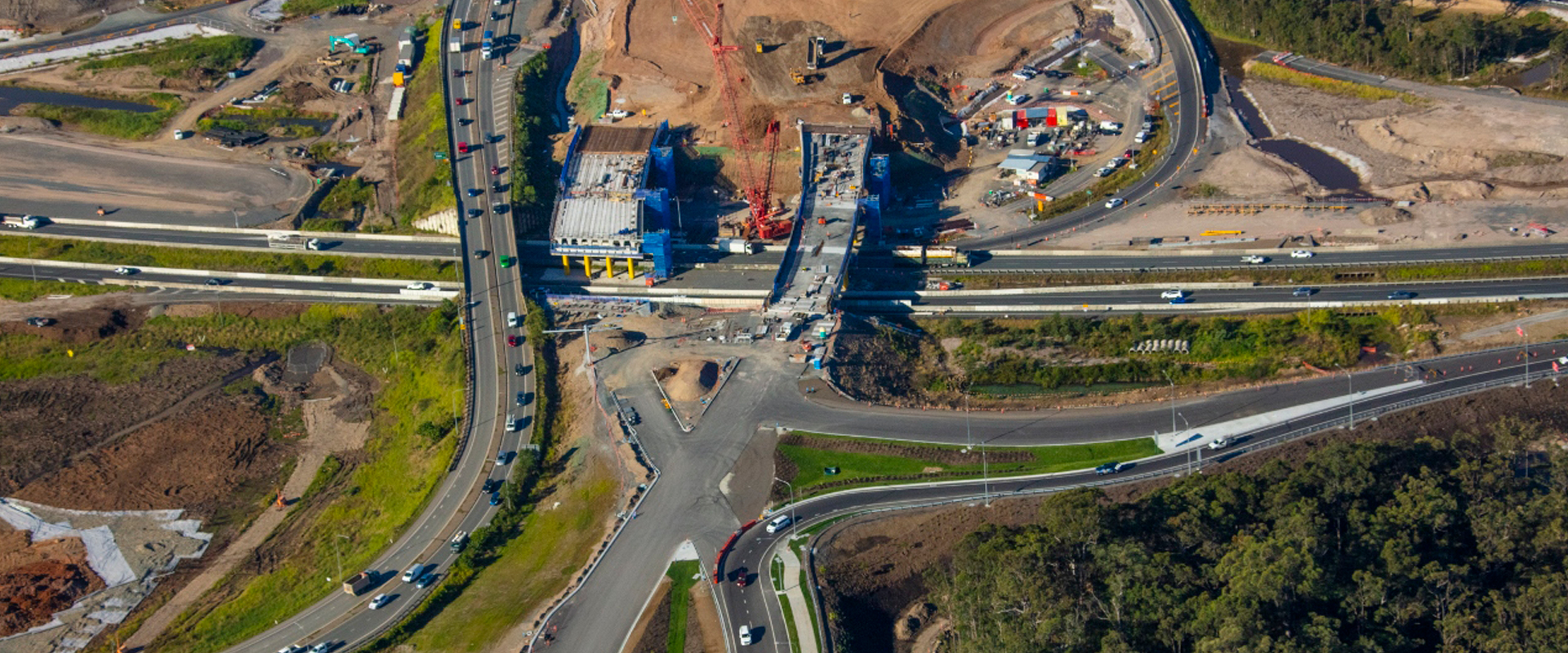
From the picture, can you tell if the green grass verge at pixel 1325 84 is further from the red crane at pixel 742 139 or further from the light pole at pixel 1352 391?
the red crane at pixel 742 139

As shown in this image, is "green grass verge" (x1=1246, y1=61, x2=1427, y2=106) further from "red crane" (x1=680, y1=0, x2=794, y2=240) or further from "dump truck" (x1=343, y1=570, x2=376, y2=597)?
"dump truck" (x1=343, y1=570, x2=376, y2=597)

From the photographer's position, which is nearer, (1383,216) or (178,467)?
(178,467)

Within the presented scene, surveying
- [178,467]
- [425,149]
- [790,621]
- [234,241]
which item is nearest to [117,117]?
Answer: [234,241]

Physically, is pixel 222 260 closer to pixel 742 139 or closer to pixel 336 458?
pixel 336 458

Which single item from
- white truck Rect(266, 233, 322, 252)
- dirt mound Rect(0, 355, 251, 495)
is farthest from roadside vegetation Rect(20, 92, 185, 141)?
dirt mound Rect(0, 355, 251, 495)

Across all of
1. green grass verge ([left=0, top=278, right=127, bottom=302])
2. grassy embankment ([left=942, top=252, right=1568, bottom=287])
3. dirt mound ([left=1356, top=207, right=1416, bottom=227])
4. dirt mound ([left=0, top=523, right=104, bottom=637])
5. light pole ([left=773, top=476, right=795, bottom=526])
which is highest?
green grass verge ([left=0, top=278, right=127, bottom=302])

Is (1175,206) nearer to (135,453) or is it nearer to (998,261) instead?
(998,261)
